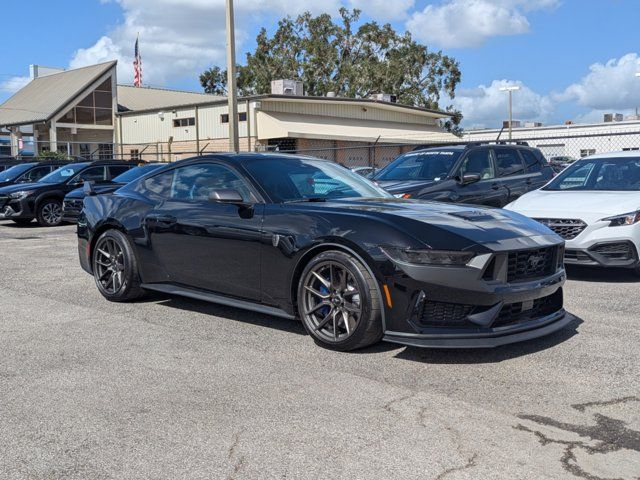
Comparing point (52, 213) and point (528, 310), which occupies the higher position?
point (52, 213)

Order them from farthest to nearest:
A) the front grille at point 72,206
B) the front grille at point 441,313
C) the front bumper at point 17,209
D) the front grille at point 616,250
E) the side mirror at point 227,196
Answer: the front bumper at point 17,209, the front grille at point 72,206, the front grille at point 616,250, the side mirror at point 227,196, the front grille at point 441,313

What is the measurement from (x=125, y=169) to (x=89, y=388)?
14.0m

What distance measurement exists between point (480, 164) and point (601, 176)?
227cm

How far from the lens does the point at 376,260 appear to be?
4.77m

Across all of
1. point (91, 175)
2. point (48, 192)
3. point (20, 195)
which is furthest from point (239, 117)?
point (20, 195)

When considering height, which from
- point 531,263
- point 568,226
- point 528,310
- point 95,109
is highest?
point 95,109

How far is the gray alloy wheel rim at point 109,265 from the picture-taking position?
22.2ft

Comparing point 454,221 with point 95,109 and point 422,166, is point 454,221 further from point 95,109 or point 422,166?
point 95,109

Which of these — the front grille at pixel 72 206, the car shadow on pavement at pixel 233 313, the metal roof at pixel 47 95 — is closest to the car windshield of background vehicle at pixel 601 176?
the car shadow on pavement at pixel 233 313

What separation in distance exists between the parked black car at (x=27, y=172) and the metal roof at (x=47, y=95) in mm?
26478

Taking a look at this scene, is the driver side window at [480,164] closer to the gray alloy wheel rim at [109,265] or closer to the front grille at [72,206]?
the gray alloy wheel rim at [109,265]

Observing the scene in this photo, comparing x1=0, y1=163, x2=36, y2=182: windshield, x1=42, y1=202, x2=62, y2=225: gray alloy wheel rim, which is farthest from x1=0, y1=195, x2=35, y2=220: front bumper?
x1=0, y1=163, x2=36, y2=182: windshield

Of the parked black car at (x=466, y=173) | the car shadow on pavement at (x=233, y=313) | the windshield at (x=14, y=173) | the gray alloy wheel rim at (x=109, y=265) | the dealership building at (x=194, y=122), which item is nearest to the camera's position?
the car shadow on pavement at (x=233, y=313)

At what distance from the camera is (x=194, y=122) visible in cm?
4031
